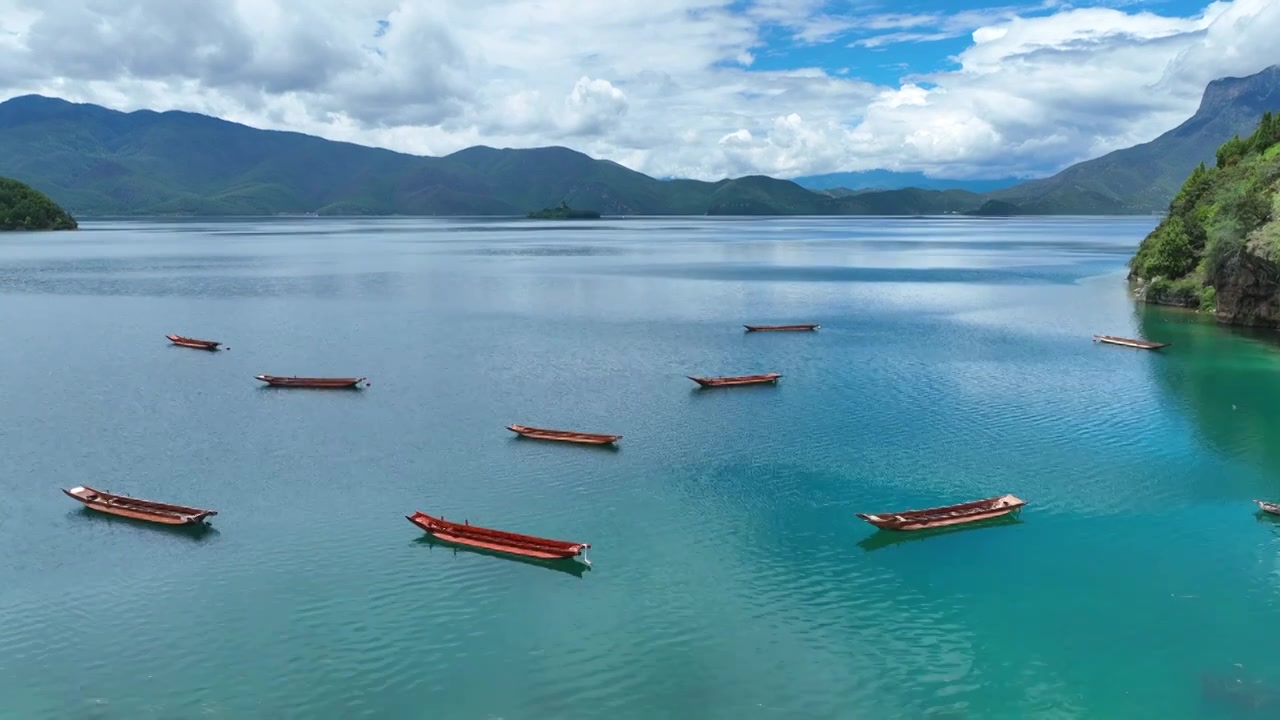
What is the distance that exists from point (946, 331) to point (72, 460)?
8726 cm

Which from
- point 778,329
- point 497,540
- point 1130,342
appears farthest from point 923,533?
point 778,329

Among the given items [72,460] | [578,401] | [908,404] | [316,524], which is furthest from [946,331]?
[72,460]

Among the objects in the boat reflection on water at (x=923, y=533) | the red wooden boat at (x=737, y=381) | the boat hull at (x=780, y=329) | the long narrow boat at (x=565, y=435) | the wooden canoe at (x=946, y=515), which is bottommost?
the boat reflection on water at (x=923, y=533)

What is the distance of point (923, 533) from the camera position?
44.2 meters

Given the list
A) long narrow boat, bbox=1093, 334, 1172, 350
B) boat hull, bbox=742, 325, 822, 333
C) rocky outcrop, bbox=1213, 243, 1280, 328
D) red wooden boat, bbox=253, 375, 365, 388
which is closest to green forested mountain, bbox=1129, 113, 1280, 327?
rocky outcrop, bbox=1213, 243, 1280, 328

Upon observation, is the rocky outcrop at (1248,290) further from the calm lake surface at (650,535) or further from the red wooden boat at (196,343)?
the red wooden boat at (196,343)

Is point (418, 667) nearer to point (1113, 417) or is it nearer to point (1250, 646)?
point (1250, 646)

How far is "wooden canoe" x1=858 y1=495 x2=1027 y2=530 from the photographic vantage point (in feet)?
143

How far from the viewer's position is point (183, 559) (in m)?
41.6

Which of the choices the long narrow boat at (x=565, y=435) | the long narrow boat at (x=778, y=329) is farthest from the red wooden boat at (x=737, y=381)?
the long narrow boat at (x=778, y=329)

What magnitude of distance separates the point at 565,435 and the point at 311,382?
28.1 meters

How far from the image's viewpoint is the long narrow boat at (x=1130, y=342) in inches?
3516

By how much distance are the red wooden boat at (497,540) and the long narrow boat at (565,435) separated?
49.5 ft

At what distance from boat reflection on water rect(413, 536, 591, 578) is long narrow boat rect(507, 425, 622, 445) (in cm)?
1686
